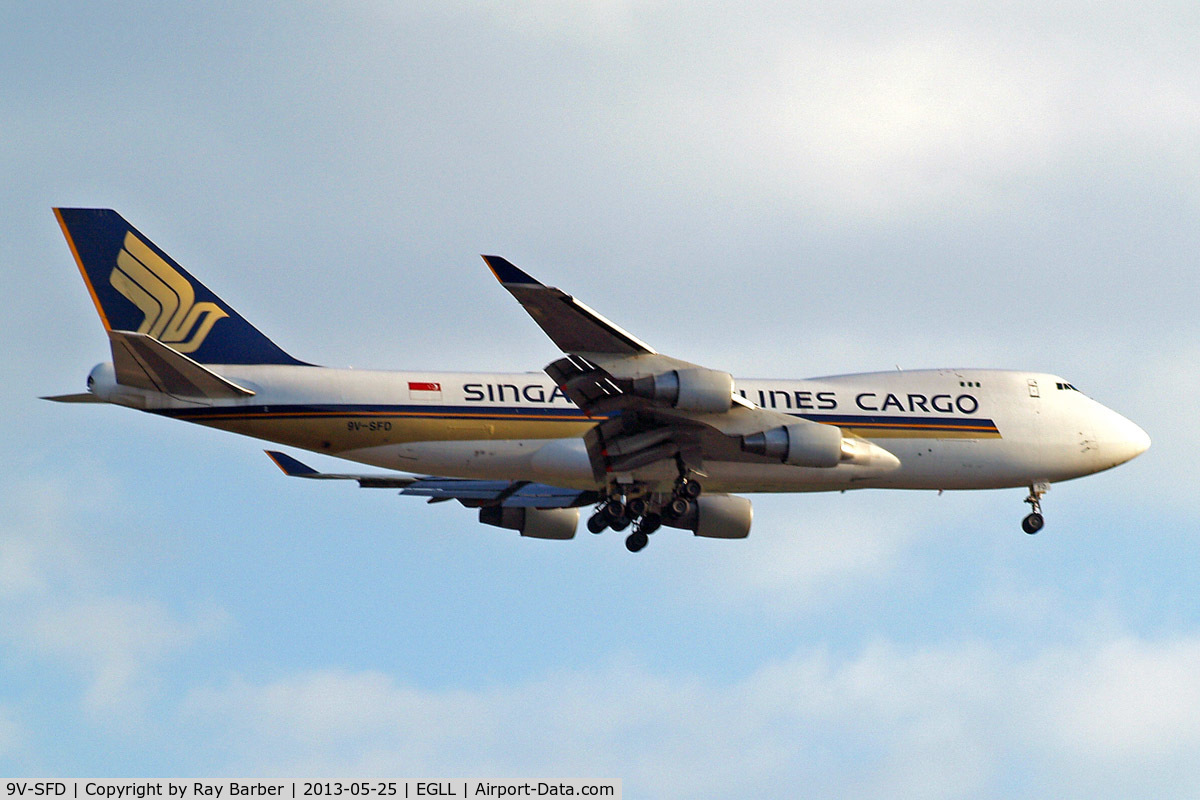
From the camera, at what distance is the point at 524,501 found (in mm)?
44094

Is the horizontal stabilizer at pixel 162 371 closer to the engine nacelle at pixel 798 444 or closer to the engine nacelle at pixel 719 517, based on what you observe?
the engine nacelle at pixel 798 444

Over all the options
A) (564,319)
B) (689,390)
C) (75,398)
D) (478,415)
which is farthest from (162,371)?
(689,390)

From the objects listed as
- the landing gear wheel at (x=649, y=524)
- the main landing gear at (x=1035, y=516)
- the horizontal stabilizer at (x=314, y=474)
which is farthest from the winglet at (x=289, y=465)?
the main landing gear at (x=1035, y=516)

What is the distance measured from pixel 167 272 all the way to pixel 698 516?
1583 cm

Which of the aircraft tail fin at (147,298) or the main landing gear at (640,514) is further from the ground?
the aircraft tail fin at (147,298)

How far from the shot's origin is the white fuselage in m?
37.6

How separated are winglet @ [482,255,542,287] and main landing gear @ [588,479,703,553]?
9522 mm

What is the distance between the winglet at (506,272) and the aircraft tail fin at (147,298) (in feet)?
32.1

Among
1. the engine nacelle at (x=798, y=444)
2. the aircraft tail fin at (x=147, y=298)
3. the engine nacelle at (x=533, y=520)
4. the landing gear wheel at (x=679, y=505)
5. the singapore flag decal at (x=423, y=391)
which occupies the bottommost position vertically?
the landing gear wheel at (x=679, y=505)

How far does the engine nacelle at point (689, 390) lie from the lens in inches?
1325

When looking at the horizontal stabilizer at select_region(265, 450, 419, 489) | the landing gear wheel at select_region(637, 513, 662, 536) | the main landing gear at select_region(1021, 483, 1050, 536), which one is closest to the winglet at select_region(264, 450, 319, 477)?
the horizontal stabilizer at select_region(265, 450, 419, 489)

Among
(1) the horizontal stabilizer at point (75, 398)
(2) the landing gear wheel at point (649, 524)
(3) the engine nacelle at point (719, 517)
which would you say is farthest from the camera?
(3) the engine nacelle at point (719, 517)

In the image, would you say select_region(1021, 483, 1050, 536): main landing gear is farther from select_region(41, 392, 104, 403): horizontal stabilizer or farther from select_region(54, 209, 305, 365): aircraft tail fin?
select_region(41, 392, 104, 403): horizontal stabilizer

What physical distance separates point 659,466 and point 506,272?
9559 millimetres
